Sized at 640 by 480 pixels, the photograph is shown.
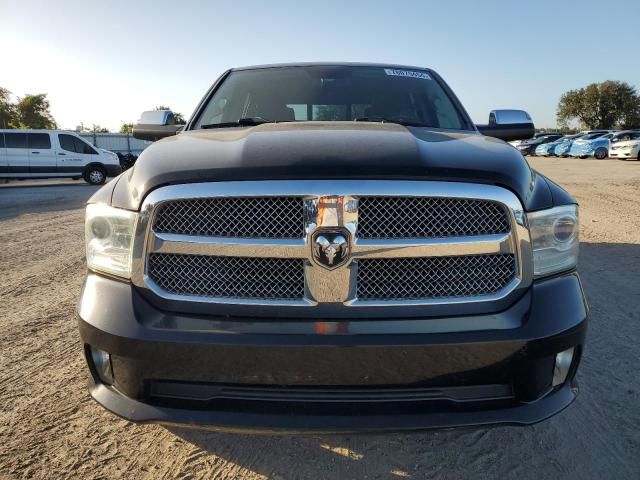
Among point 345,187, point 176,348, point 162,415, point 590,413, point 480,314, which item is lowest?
point 590,413

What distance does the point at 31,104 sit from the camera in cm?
5675

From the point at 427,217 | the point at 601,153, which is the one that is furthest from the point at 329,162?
the point at 601,153

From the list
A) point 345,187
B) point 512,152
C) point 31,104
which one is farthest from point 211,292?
point 31,104

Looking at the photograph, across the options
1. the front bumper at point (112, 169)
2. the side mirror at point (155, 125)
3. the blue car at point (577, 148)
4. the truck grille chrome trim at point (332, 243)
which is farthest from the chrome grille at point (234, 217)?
the blue car at point (577, 148)

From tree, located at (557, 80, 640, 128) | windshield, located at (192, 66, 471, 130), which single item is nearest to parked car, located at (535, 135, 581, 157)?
windshield, located at (192, 66, 471, 130)

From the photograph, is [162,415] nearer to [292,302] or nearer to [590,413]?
[292,302]

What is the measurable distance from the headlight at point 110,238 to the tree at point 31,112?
212 feet

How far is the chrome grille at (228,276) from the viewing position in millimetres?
1682

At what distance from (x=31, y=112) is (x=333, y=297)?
66.5 meters

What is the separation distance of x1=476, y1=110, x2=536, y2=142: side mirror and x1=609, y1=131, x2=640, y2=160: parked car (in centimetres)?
2553

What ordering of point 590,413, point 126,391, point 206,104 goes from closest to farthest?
point 126,391 < point 590,413 < point 206,104

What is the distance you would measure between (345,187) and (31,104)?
66.7 metres

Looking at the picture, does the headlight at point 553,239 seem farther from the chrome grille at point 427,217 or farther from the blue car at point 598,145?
the blue car at point 598,145

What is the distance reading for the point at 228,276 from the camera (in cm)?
170
